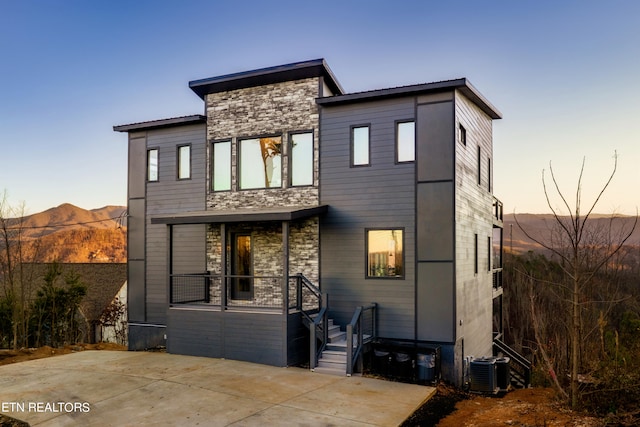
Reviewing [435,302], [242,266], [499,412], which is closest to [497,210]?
[435,302]

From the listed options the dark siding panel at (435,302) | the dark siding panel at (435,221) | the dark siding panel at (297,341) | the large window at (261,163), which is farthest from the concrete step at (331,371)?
the large window at (261,163)

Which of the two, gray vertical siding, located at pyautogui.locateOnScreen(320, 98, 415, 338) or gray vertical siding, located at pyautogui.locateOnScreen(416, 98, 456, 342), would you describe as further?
gray vertical siding, located at pyautogui.locateOnScreen(320, 98, 415, 338)

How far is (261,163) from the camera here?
13711 millimetres

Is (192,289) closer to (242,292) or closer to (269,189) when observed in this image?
(242,292)

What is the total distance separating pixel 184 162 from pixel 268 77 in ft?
13.0

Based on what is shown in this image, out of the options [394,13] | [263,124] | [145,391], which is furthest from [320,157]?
[394,13]

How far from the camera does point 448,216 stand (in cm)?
1124

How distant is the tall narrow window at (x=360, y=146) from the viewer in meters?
12.2

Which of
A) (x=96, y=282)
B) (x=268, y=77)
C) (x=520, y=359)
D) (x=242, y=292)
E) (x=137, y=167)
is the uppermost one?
(x=268, y=77)

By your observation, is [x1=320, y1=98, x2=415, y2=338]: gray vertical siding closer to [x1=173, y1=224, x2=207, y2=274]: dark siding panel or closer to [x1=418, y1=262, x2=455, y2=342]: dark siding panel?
[x1=418, y1=262, x2=455, y2=342]: dark siding panel

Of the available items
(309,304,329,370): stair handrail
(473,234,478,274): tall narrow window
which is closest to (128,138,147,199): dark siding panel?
(309,304,329,370): stair handrail

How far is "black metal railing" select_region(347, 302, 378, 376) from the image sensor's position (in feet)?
33.7

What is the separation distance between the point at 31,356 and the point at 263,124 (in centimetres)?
905

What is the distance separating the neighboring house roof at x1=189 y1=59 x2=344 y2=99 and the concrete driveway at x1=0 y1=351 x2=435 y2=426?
7721mm
